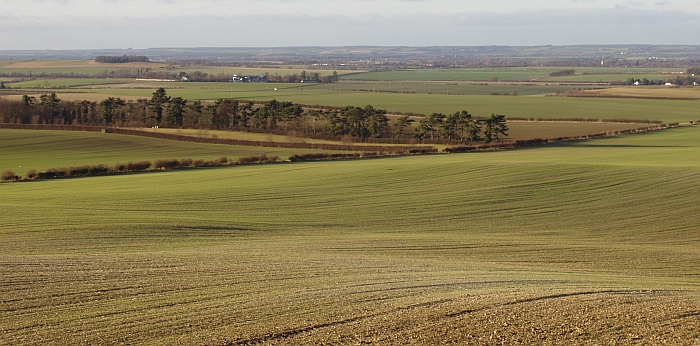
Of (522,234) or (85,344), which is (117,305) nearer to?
(85,344)

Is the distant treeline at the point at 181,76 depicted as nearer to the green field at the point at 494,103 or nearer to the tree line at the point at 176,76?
the tree line at the point at 176,76

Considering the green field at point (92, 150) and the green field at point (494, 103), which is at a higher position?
the green field at point (494, 103)

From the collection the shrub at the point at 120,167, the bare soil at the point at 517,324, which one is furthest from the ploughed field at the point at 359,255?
the shrub at the point at 120,167

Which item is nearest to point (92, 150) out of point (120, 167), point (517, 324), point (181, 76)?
point (120, 167)

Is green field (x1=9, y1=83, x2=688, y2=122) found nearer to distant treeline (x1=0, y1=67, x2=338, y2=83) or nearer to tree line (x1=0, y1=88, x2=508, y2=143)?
tree line (x1=0, y1=88, x2=508, y2=143)

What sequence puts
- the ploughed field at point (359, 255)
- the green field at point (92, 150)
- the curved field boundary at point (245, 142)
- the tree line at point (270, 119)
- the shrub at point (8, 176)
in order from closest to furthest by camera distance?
the ploughed field at point (359, 255) < the shrub at point (8, 176) < the green field at point (92, 150) < the curved field boundary at point (245, 142) < the tree line at point (270, 119)

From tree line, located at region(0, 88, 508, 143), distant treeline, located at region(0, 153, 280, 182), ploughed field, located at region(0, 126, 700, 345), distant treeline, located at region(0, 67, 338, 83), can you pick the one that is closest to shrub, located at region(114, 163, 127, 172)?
distant treeline, located at region(0, 153, 280, 182)
